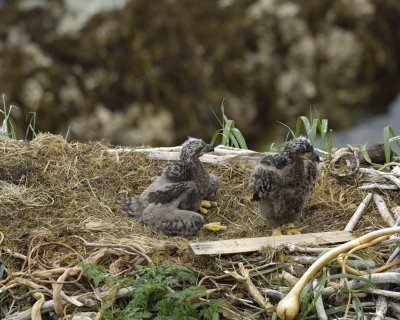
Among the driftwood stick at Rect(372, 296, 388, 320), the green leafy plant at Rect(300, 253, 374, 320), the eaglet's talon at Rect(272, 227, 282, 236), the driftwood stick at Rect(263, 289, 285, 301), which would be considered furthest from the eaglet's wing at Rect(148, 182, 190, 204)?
the driftwood stick at Rect(372, 296, 388, 320)

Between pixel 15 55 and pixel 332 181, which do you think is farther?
pixel 15 55

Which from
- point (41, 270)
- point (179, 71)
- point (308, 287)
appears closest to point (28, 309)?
point (41, 270)

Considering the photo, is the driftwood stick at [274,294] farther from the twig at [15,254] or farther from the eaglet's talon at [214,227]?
the twig at [15,254]

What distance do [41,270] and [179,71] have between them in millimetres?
6332

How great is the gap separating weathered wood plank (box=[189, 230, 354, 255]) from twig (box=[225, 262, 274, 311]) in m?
0.17

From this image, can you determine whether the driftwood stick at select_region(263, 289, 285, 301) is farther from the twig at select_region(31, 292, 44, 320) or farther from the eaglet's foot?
the eaglet's foot

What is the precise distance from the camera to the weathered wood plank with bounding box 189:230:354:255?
19.5ft

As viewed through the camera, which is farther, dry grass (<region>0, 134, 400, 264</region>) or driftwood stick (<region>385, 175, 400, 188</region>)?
driftwood stick (<region>385, 175, 400, 188</region>)

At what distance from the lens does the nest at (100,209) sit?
615 cm

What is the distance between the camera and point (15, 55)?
12.1 meters

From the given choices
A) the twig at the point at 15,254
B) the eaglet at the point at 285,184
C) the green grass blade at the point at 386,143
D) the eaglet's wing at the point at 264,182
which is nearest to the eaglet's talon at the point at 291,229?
the eaglet at the point at 285,184

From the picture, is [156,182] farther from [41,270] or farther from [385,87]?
[385,87]

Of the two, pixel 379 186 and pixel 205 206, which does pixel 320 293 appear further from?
pixel 205 206

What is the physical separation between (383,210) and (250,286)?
4.67 ft
